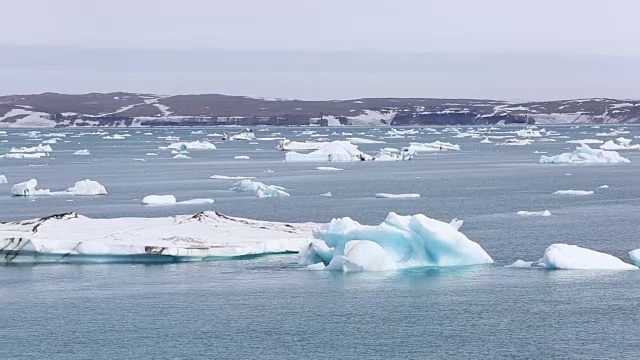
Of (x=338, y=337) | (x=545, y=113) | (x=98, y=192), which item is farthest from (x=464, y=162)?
(x=545, y=113)

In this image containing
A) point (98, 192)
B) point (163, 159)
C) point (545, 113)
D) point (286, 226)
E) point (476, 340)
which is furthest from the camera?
point (545, 113)

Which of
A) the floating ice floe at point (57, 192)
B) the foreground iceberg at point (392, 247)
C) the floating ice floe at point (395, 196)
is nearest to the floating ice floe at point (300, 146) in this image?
the floating ice floe at point (57, 192)

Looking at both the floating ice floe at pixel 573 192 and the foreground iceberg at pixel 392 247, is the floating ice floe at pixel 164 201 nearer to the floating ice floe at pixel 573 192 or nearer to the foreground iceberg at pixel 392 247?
the floating ice floe at pixel 573 192

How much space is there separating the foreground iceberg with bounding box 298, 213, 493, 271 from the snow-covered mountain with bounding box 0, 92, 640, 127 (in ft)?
327

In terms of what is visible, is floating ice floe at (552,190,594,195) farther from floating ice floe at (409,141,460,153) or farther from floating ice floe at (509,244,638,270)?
floating ice floe at (409,141,460,153)

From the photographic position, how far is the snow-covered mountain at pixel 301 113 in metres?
114

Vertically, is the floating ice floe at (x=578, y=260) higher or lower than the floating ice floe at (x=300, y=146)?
higher

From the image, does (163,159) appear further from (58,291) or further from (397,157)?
(58,291)

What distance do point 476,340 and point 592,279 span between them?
10.5 feet

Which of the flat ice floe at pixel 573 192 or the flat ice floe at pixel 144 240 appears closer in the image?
the flat ice floe at pixel 144 240

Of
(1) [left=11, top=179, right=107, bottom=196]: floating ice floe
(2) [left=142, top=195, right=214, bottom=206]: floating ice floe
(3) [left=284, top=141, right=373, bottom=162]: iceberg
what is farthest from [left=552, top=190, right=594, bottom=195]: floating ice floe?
(3) [left=284, top=141, right=373, bottom=162]: iceberg

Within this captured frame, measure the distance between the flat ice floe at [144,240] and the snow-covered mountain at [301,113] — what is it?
9740 centimetres

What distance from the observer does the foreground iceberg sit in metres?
13.6

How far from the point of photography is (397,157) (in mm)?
41062
